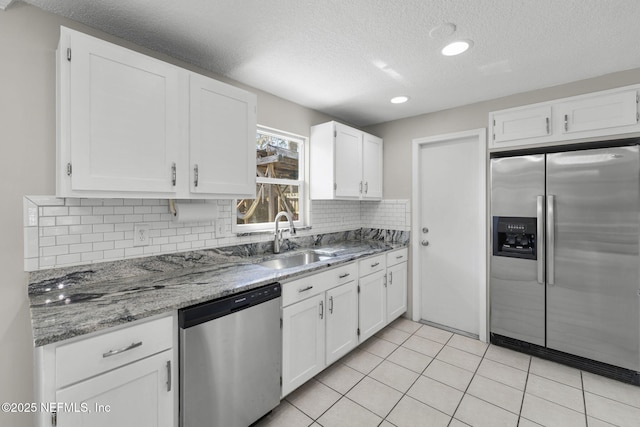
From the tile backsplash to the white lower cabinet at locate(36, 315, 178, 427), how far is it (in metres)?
0.67

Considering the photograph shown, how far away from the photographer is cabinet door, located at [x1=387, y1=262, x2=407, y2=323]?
307 cm

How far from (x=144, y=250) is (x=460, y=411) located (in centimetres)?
238

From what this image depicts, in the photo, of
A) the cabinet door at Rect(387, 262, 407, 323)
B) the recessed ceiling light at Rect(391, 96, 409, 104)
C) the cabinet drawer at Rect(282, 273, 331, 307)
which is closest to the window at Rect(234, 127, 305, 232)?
the cabinet drawer at Rect(282, 273, 331, 307)

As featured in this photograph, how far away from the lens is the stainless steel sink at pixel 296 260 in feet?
8.12

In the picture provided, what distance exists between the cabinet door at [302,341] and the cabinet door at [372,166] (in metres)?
1.60

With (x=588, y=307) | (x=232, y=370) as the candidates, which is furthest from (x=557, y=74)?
(x=232, y=370)

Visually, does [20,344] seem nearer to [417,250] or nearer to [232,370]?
[232,370]

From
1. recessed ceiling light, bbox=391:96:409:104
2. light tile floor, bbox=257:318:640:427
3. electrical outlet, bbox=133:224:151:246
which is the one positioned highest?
recessed ceiling light, bbox=391:96:409:104

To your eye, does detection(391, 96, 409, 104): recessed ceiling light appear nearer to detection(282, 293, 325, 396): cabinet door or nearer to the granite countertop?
the granite countertop

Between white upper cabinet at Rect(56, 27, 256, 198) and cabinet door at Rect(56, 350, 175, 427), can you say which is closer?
cabinet door at Rect(56, 350, 175, 427)

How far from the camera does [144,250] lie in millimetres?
1874

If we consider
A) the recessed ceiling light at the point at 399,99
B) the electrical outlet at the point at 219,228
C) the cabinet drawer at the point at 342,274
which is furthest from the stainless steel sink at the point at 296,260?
the recessed ceiling light at the point at 399,99

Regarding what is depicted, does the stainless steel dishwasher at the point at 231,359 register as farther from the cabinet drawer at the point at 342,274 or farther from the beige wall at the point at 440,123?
the beige wall at the point at 440,123

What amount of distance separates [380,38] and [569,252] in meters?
2.35
